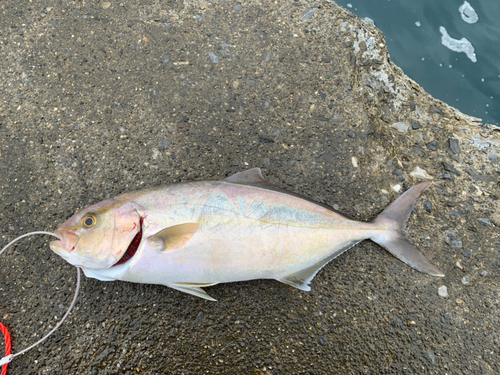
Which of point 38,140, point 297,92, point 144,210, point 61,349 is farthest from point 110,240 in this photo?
point 297,92

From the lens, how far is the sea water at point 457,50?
4.51 metres

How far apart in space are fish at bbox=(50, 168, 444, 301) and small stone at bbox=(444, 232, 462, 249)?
740 mm

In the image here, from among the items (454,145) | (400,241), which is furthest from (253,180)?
(454,145)

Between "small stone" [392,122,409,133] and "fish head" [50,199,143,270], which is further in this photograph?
"small stone" [392,122,409,133]

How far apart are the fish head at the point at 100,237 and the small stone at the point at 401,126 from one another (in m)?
2.05

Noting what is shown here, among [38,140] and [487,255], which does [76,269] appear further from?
[487,255]

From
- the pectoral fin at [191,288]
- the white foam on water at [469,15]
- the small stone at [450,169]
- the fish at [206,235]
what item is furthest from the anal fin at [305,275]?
the white foam on water at [469,15]

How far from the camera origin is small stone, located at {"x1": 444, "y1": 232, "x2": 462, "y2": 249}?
7.36ft

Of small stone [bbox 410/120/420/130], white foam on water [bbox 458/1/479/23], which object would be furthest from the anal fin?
white foam on water [bbox 458/1/479/23]

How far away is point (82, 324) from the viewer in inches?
82.4

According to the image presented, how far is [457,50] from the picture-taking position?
453 centimetres

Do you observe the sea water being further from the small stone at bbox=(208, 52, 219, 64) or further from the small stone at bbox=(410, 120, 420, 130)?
the small stone at bbox=(208, 52, 219, 64)

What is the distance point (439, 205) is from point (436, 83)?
3.10 m

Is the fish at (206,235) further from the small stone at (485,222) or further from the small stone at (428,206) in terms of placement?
the small stone at (485,222)
